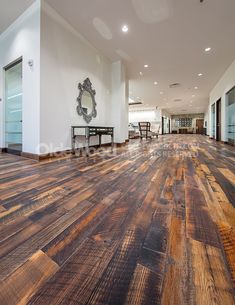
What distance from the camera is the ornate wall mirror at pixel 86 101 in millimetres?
4016

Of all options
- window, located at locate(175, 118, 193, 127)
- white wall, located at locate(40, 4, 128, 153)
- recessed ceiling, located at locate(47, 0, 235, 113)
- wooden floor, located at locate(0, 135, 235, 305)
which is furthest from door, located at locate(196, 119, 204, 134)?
wooden floor, located at locate(0, 135, 235, 305)

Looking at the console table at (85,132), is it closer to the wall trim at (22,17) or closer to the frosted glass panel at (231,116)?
the wall trim at (22,17)

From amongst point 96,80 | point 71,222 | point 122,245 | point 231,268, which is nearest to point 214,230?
point 231,268

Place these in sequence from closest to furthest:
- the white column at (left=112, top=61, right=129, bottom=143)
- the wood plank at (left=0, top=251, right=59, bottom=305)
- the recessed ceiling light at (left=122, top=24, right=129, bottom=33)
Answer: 1. the wood plank at (left=0, top=251, right=59, bottom=305)
2. the recessed ceiling light at (left=122, top=24, right=129, bottom=33)
3. the white column at (left=112, top=61, right=129, bottom=143)

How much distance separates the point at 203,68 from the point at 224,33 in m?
2.30

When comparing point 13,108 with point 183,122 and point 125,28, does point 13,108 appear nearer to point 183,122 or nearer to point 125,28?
point 125,28

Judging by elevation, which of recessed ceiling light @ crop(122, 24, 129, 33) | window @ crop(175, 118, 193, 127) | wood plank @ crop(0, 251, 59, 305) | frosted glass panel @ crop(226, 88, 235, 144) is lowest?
wood plank @ crop(0, 251, 59, 305)

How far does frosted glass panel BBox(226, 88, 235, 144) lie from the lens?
5527 millimetres

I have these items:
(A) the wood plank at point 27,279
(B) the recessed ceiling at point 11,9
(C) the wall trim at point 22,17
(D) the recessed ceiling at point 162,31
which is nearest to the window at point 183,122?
(D) the recessed ceiling at point 162,31

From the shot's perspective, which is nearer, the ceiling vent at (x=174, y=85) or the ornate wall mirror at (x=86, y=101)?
the ornate wall mirror at (x=86, y=101)

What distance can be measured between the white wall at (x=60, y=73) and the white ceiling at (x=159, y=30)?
24 centimetres

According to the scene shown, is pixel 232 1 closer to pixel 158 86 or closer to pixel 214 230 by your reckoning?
pixel 214 230

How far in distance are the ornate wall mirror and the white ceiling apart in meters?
1.23

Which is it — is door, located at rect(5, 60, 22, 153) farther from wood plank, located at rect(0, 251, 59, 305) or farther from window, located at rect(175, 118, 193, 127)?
window, located at rect(175, 118, 193, 127)
